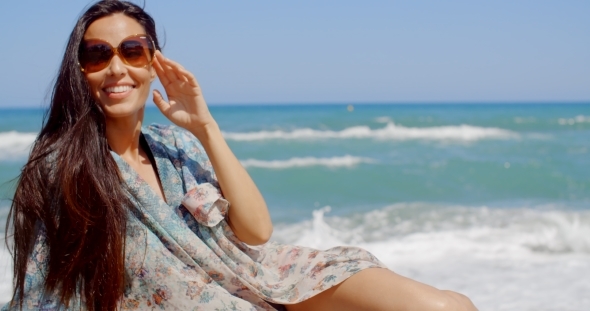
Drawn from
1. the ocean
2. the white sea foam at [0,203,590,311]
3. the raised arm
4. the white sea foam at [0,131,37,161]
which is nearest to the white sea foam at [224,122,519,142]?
the ocean

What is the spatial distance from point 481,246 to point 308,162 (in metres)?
8.16

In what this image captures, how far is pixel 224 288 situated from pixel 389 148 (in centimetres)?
1536

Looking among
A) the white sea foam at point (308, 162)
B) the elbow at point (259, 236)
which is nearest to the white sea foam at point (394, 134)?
the white sea foam at point (308, 162)

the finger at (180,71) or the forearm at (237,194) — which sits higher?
the finger at (180,71)

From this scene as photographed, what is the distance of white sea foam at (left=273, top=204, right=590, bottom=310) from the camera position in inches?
179

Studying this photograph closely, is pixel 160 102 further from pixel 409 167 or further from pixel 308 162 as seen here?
pixel 308 162

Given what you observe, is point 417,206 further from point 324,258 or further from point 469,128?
point 469,128

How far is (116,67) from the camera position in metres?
2.43

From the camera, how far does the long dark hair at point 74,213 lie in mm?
2240

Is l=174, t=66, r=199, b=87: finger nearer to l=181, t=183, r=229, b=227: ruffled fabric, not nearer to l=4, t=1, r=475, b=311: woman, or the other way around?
l=4, t=1, r=475, b=311: woman

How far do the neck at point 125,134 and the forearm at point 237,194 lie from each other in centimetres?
27

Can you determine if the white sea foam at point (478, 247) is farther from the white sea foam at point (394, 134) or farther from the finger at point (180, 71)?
the white sea foam at point (394, 134)

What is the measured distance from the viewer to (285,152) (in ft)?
53.0

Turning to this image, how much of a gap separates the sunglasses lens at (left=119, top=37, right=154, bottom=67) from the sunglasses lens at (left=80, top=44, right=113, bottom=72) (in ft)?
0.23
